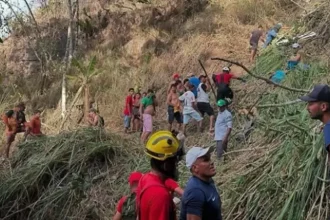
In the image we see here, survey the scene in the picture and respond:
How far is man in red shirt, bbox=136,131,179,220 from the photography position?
→ 139 inches

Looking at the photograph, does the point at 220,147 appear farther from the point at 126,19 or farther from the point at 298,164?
the point at 126,19

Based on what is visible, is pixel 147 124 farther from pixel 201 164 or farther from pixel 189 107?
pixel 201 164

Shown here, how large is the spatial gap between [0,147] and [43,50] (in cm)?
628

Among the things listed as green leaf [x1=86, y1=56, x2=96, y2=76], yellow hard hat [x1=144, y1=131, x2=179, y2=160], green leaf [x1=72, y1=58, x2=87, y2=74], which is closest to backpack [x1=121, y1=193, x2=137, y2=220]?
yellow hard hat [x1=144, y1=131, x2=179, y2=160]

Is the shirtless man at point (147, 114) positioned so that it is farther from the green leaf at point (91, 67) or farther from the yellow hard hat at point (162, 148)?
the yellow hard hat at point (162, 148)

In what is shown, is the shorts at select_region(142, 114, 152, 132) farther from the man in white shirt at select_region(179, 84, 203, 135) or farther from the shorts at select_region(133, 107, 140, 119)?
the shorts at select_region(133, 107, 140, 119)

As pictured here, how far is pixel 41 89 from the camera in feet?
→ 68.4

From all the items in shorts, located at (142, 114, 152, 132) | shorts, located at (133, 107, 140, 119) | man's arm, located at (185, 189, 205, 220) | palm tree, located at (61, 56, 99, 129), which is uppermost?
man's arm, located at (185, 189, 205, 220)

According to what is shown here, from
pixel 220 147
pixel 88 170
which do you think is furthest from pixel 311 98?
pixel 88 170

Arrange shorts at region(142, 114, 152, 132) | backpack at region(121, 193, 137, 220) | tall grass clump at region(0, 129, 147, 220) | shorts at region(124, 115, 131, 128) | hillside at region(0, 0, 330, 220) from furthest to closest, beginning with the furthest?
1. shorts at region(124, 115, 131, 128)
2. shorts at region(142, 114, 152, 132)
3. tall grass clump at region(0, 129, 147, 220)
4. hillside at region(0, 0, 330, 220)
5. backpack at region(121, 193, 137, 220)

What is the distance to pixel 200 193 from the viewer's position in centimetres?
361

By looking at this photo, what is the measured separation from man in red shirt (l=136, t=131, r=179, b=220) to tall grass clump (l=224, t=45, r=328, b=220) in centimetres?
213

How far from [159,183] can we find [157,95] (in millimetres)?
14075

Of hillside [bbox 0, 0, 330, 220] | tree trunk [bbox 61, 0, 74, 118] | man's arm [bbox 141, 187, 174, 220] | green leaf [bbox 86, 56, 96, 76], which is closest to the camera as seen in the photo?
man's arm [bbox 141, 187, 174, 220]
